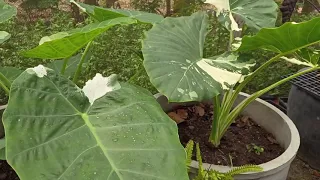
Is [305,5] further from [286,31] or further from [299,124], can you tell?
[286,31]

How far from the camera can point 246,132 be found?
1654mm

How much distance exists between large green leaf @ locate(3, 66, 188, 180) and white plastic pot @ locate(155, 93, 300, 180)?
0.35 m

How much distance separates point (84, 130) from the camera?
3.29 ft

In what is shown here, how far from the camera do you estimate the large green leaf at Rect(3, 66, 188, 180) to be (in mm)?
892

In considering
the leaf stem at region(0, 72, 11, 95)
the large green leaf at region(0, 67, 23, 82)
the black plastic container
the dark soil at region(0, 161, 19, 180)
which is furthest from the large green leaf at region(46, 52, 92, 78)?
→ the black plastic container

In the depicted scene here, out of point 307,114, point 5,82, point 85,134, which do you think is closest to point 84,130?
point 85,134

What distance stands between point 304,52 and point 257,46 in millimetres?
191

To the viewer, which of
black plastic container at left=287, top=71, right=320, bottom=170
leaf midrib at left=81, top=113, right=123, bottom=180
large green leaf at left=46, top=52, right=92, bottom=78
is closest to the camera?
Result: leaf midrib at left=81, top=113, right=123, bottom=180

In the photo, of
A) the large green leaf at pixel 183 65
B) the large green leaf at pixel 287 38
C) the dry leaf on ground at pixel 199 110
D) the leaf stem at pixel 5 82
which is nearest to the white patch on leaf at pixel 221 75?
the large green leaf at pixel 183 65

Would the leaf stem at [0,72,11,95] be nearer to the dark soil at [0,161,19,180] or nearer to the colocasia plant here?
the colocasia plant

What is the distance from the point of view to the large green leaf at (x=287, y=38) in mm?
1146

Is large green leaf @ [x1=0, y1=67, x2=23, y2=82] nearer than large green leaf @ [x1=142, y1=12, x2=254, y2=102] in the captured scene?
No

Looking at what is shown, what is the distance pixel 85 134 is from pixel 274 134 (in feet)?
2.93

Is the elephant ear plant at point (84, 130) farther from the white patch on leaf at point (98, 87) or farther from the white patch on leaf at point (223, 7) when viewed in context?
the white patch on leaf at point (223, 7)
